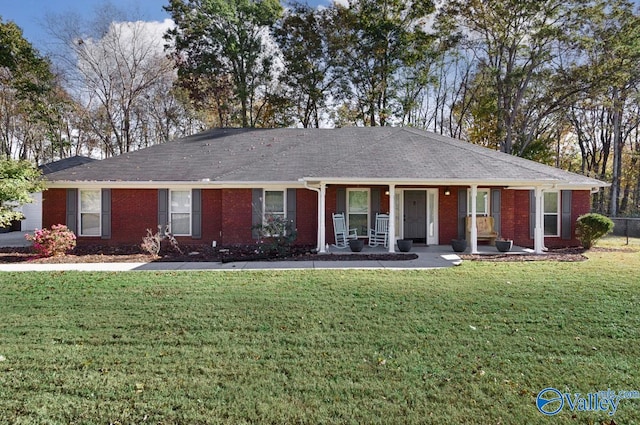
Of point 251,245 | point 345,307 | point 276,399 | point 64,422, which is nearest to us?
point 64,422

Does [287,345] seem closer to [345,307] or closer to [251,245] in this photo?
[345,307]

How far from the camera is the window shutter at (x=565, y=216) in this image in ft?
41.8

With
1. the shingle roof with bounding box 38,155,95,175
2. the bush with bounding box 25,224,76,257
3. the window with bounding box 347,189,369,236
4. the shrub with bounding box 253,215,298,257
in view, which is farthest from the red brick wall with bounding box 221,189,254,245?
Answer: the shingle roof with bounding box 38,155,95,175

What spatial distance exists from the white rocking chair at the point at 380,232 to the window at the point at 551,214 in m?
6.16

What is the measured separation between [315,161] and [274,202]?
2.19m

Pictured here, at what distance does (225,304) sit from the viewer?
5605 millimetres

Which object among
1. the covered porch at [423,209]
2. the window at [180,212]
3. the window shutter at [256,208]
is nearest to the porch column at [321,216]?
the covered porch at [423,209]

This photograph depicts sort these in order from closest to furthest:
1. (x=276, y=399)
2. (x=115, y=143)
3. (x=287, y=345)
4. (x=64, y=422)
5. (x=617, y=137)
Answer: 1. (x=64, y=422)
2. (x=276, y=399)
3. (x=287, y=345)
4. (x=617, y=137)
5. (x=115, y=143)

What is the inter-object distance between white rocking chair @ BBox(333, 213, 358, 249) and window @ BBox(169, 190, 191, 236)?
521cm

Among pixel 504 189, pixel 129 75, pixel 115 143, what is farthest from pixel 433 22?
pixel 115 143

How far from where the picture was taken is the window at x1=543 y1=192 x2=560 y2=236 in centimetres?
1285

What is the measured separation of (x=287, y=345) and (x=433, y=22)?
2519 centimetres

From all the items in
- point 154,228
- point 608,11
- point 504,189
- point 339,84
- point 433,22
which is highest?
point 433,22

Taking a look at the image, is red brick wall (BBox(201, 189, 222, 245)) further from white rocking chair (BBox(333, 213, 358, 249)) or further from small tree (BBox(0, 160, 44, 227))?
small tree (BBox(0, 160, 44, 227))
